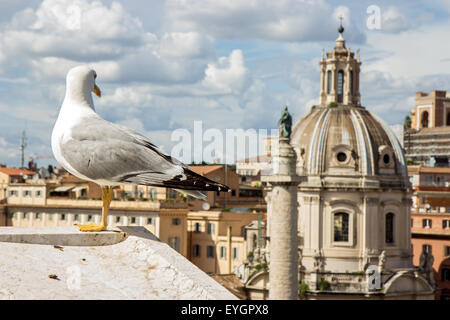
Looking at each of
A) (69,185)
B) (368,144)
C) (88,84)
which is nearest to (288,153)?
(368,144)

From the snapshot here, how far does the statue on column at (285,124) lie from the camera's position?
153 feet

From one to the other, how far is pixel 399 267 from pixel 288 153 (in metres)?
13.0

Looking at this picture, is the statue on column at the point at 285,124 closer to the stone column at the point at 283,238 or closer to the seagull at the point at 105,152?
the stone column at the point at 283,238

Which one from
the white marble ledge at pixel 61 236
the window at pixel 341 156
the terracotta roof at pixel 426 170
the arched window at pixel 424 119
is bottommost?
the white marble ledge at pixel 61 236

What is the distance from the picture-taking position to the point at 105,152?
25.2 ft

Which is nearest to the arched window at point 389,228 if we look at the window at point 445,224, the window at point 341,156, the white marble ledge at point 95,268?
the window at point 341,156

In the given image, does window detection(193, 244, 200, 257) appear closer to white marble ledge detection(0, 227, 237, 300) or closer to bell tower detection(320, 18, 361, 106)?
bell tower detection(320, 18, 361, 106)

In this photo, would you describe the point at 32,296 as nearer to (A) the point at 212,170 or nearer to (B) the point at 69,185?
(A) the point at 212,170

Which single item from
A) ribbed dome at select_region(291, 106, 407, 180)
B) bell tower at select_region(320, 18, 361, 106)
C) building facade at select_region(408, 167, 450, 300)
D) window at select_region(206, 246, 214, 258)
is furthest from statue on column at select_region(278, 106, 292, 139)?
window at select_region(206, 246, 214, 258)

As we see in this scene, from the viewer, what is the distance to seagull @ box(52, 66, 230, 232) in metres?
7.68

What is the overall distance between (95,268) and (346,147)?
4772 centimetres

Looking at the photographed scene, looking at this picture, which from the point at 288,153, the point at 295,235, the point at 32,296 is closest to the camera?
the point at 32,296

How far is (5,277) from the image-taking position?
6.09 meters

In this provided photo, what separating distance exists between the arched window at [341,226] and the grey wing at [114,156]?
4591 cm
